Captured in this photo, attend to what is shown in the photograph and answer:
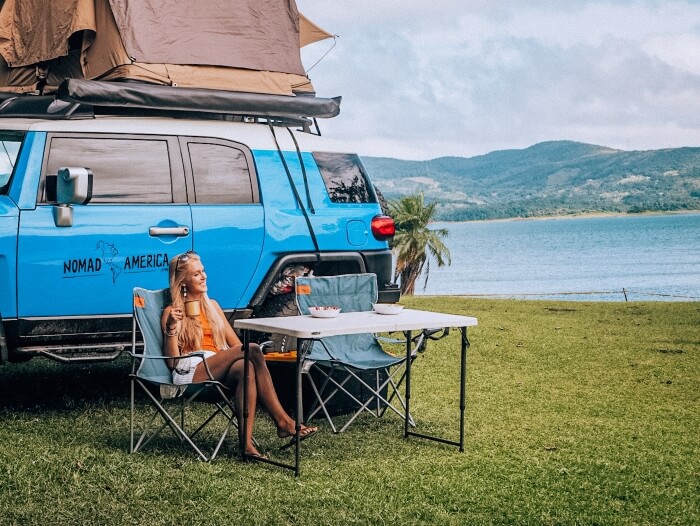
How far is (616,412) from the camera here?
24.9 ft

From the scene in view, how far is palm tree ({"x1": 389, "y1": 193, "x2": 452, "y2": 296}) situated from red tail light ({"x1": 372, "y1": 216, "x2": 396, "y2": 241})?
30.6 metres

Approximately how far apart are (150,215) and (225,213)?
21.9 inches

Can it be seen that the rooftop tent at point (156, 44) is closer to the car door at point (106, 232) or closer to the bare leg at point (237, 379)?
the car door at point (106, 232)

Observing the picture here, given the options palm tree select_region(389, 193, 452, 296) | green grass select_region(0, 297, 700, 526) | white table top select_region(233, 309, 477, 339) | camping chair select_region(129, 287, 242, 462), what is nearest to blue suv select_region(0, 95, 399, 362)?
camping chair select_region(129, 287, 242, 462)

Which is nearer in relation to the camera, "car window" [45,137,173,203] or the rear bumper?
"car window" [45,137,173,203]

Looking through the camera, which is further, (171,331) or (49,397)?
(49,397)

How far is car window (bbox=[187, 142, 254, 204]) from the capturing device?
23.5 feet

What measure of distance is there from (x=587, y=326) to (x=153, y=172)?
866 cm

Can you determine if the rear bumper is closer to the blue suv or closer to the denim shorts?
the blue suv

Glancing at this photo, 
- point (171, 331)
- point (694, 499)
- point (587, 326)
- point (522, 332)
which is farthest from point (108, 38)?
point (587, 326)

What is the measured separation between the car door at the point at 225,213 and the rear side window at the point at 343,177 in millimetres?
576

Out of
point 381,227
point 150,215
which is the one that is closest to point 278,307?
point 381,227

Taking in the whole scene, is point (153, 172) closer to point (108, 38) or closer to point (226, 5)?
point (108, 38)

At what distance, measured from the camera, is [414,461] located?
231 inches
